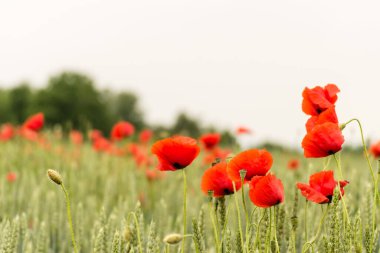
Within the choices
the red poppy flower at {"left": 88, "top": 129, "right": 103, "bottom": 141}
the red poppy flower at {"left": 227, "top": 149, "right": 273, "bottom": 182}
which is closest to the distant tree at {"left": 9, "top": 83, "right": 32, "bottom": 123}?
the red poppy flower at {"left": 88, "top": 129, "right": 103, "bottom": 141}

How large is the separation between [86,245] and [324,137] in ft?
4.84

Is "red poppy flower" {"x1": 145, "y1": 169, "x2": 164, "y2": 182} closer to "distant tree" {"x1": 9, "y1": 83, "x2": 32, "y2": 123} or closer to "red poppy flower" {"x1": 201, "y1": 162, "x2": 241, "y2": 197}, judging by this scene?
"red poppy flower" {"x1": 201, "y1": 162, "x2": 241, "y2": 197}

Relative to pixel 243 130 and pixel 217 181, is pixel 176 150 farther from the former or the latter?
pixel 243 130

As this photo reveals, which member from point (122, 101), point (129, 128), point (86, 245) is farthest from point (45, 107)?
point (86, 245)

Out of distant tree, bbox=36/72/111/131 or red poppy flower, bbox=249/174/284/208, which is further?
distant tree, bbox=36/72/111/131

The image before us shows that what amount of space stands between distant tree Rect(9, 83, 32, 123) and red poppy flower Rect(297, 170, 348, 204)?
37.6 meters

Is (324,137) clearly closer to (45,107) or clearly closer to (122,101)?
(45,107)

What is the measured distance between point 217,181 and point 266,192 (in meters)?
0.20

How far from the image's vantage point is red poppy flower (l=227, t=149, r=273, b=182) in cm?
126

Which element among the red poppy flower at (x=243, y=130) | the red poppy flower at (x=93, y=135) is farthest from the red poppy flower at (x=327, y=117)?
the red poppy flower at (x=93, y=135)

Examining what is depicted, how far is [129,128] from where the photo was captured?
14.0 feet

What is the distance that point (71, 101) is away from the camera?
104 feet

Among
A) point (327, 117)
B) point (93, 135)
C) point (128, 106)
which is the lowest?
point (327, 117)

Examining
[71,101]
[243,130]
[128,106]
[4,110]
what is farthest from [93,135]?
[128,106]
